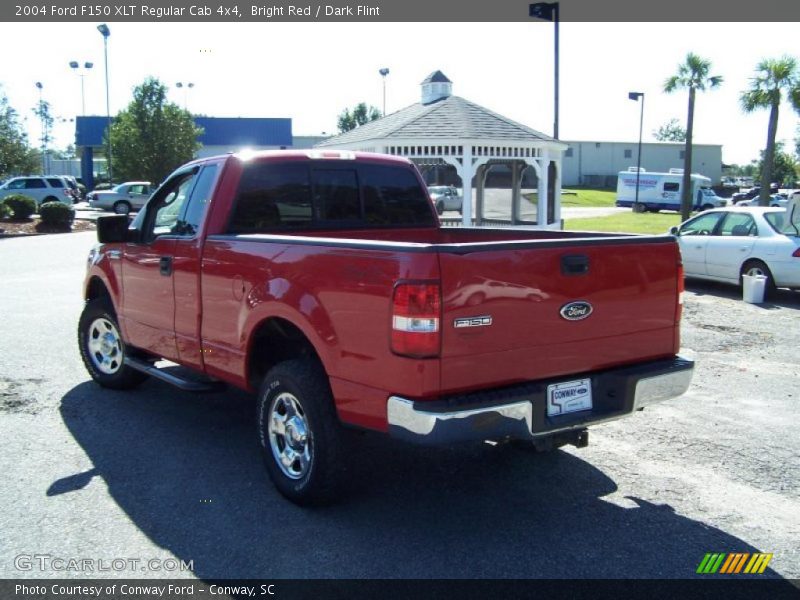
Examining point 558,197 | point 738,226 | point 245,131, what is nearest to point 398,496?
point 738,226

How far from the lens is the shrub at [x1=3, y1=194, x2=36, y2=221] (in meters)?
29.2

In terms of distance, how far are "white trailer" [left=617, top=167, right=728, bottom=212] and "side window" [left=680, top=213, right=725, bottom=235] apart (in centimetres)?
3629

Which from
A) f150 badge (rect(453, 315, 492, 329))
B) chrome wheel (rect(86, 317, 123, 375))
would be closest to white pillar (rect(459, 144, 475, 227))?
chrome wheel (rect(86, 317, 123, 375))

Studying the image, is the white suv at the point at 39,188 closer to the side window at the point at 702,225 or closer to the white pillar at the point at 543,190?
the white pillar at the point at 543,190

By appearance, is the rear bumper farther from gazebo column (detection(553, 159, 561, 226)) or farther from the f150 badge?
gazebo column (detection(553, 159, 561, 226))

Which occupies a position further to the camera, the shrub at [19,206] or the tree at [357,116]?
the tree at [357,116]

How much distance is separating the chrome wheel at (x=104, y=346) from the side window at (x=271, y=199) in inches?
82.6

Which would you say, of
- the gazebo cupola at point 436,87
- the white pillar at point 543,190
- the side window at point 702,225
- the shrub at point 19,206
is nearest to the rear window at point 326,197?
the side window at point 702,225

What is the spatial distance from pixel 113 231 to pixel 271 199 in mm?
1524

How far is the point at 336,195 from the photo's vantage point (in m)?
5.73

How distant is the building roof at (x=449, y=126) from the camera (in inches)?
731

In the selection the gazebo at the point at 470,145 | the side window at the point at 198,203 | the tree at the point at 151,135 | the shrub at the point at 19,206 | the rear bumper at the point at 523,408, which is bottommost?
the rear bumper at the point at 523,408

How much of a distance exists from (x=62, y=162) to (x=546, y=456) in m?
106

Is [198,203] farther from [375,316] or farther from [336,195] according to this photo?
[375,316]
